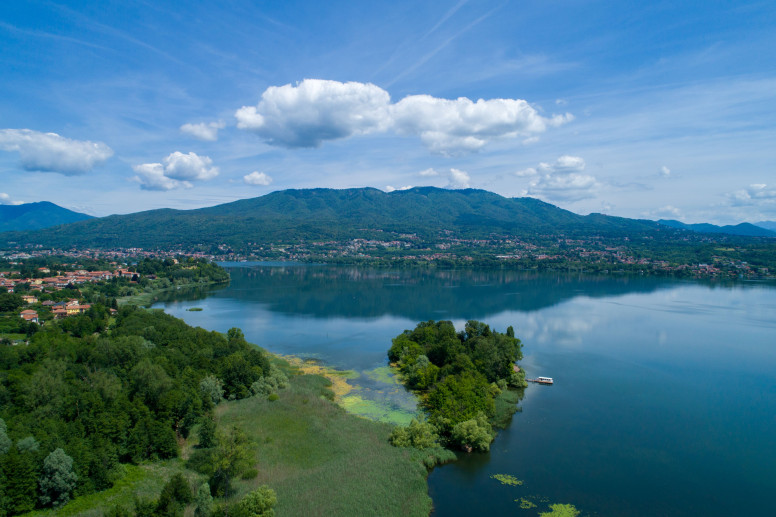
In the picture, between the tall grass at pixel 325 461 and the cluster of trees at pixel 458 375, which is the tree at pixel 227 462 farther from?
the cluster of trees at pixel 458 375

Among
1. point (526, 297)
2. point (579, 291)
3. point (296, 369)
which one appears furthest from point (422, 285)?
point (296, 369)

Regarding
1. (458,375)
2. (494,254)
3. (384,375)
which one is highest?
(494,254)

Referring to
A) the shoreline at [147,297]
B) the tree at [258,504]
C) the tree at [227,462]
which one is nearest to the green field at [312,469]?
the tree at [227,462]

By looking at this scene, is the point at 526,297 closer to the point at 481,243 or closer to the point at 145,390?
the point at 145,390

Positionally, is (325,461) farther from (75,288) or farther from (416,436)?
(75,288)

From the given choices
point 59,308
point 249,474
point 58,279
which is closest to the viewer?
point 249,474

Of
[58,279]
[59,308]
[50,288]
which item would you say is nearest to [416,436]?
[59,308]

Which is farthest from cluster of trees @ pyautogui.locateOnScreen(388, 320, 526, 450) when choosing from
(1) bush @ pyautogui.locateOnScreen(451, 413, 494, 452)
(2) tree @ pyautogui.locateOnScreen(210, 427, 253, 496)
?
(2) tree @ pyautogui.locateOnScreen(210, 427, 253, 496)
